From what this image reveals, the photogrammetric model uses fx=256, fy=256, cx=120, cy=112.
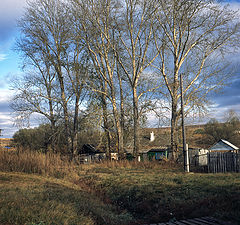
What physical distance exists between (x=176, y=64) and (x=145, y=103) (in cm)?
437

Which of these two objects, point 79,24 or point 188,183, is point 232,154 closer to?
point 188,183

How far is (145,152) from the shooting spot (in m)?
35.9

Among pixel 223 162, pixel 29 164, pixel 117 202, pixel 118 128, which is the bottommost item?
pixel 117 202

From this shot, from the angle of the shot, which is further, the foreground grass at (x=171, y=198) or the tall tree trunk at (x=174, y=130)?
the tall tree trunk at (x=174, y=130)

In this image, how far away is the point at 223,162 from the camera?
16.8 m

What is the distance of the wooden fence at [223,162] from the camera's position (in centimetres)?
1634

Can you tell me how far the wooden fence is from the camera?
1634 centimetres

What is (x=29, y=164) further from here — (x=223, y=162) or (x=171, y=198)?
(x=223, y=162)

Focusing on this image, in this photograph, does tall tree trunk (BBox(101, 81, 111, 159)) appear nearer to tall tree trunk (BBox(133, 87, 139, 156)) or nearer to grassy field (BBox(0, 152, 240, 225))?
tall tree trunk (BBox(133, 87, 139, 156))

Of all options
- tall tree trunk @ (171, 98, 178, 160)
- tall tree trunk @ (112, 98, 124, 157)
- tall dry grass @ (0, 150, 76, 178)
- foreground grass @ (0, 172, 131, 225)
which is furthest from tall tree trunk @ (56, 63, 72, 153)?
foreground grass @ (0, 172, 131, 225)

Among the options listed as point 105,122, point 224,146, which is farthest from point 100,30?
point 224,146

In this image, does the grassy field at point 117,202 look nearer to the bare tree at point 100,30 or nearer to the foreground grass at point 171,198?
the foreground grass at point 171,198

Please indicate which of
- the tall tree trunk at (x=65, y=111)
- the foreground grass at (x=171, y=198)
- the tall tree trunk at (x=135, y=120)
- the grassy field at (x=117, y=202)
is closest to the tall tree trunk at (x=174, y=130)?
the tall tree trunk at (x=135, y=120)

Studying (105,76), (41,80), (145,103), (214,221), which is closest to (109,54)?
(105,76)
